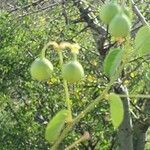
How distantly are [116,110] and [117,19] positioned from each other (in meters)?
0.11

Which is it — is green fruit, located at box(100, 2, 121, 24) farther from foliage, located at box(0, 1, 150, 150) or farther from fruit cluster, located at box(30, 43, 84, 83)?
foliage, located at box(0, 1, 150, 150)

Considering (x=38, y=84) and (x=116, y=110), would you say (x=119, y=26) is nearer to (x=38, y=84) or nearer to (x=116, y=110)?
(x=116, y=110)

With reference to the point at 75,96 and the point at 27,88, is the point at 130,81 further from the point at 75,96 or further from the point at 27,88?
the point at 27,88

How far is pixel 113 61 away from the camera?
2.34 ft

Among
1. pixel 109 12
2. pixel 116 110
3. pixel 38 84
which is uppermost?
pixel 38 84

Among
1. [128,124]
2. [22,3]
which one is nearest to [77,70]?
[128,124]

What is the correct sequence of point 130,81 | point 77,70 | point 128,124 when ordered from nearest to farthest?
1. point 77,70
2. point 128,124
3. point 130,81

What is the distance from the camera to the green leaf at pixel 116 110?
0.63 meters

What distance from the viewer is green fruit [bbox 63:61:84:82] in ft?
1.94

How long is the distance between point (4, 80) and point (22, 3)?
26.7 inches

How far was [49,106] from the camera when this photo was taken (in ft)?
13.4

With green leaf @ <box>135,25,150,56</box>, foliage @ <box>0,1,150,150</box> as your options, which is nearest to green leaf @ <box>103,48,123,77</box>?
green leaf @ <box>135,25,150,56</box>

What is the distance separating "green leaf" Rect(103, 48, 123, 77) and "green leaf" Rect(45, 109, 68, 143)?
0.26 feet

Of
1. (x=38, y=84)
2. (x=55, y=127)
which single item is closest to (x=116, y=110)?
(x=55, y=127)
